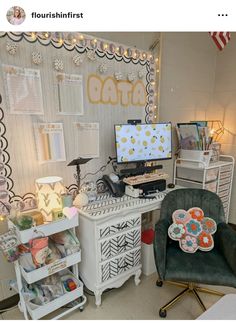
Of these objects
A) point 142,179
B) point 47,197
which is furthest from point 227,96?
point 47,197

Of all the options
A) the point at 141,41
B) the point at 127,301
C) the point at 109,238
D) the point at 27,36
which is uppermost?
the point at 141,41

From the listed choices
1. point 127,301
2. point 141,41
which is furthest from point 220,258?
point 141,41

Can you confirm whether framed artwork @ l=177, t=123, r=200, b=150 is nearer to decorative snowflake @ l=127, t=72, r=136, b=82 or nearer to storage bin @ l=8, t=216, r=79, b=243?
decorative snowflake @ l=127, t=72, r=136, b=82

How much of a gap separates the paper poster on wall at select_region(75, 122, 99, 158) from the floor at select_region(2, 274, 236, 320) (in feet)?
3.71

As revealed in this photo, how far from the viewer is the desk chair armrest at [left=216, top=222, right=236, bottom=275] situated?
1.35 meters

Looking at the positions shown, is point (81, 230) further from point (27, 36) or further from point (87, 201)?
point (27, 36)

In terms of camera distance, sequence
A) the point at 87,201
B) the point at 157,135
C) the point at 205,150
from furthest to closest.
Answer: the point at 205,150
the point at 157,135
the point at 87,201

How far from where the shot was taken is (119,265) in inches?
62.7

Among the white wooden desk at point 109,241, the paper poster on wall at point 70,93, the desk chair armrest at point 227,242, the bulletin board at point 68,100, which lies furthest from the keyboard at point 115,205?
the paper poster on wall at point 70,93

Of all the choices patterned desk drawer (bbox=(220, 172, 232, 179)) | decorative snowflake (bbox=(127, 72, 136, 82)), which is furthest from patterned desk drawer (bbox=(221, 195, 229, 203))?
decorative snowflake (bbox=(127, 72, 136, 82))

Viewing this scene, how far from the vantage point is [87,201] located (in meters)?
1.60

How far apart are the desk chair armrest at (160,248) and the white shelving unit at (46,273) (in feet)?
1.77

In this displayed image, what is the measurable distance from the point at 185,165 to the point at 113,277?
1352 millimetres

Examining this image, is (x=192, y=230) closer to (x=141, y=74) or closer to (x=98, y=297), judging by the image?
(x=98, y=297)
